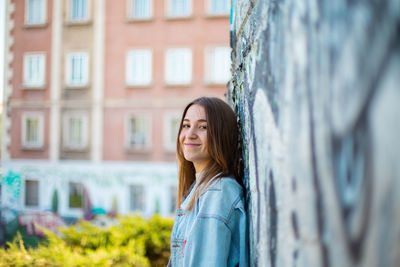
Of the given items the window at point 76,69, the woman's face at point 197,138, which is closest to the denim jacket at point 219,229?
the woman's face at point 197,138

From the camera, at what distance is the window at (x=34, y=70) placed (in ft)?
62.6

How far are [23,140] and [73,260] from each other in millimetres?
17437

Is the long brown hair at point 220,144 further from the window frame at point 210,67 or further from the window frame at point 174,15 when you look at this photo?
the window frame at point 174,15

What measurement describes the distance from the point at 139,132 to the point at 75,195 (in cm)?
479

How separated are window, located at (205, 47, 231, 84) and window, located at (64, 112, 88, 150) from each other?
6.70 meters

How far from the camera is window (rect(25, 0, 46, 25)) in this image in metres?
19.3

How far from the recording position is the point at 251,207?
67.3 inches

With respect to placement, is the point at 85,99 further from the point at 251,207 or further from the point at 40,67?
the point at 251,207

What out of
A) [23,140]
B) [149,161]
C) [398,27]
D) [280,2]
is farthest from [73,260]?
[23,140]

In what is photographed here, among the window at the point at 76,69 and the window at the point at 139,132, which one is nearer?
the window at the point at 139,132

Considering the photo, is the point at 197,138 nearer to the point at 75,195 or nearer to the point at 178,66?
the point at 178,66

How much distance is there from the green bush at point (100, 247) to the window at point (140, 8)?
45.3 feet

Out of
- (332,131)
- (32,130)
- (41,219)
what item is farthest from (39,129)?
(332,131)

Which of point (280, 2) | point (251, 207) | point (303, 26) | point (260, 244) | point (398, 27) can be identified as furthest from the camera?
point (251, 207)
